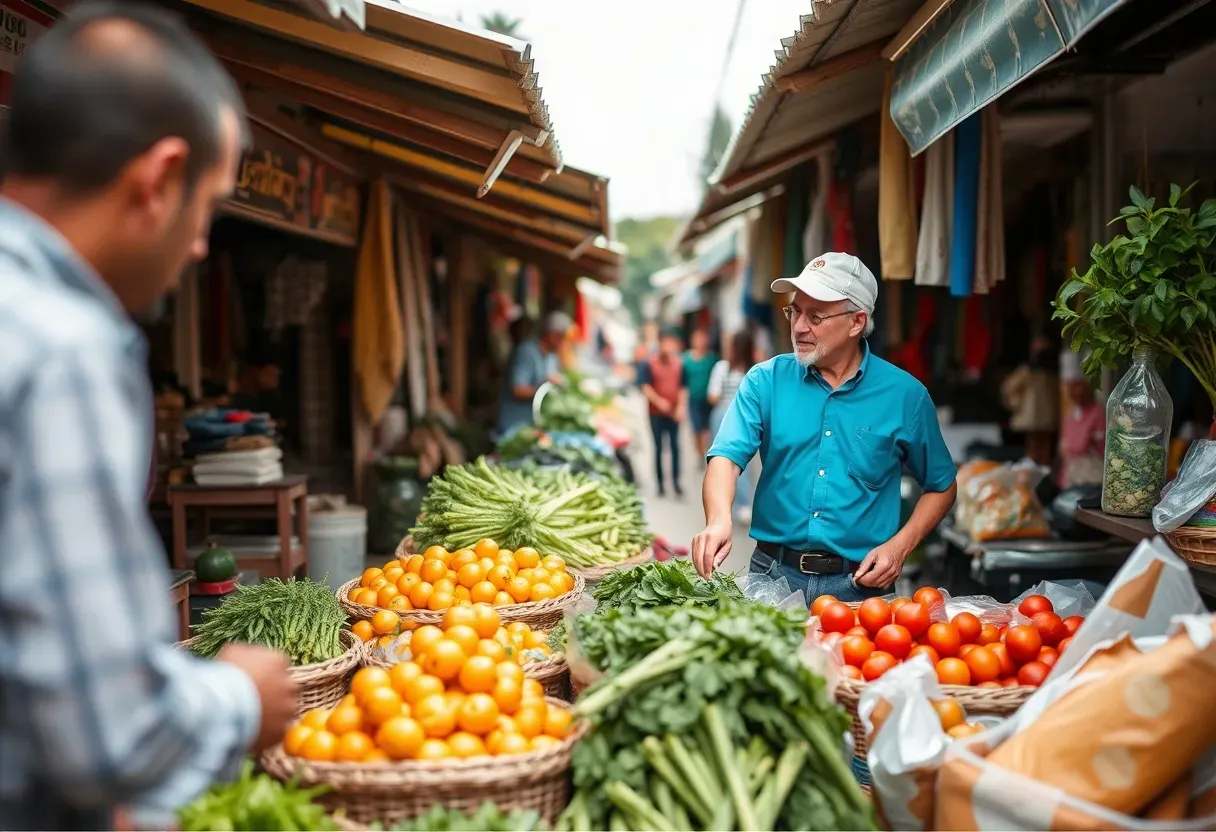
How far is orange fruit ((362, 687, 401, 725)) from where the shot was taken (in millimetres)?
Answer: 2424

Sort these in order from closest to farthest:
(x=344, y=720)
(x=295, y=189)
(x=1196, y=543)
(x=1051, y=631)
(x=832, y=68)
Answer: (x=344, y=720) → (x=1051, y=631) → (x=1196, y=543) → (x=832, y=68) → (x=295, y=189)

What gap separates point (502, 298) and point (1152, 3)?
15.1m

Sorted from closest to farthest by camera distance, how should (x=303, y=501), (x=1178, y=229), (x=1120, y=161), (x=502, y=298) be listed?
(x=1178, y=229) < (x=1120, y=161) < (x=303, y=501) < (x=502, y=298)

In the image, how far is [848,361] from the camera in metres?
3.98

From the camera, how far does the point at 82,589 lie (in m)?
1.25

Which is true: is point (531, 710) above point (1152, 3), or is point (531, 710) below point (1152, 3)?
below

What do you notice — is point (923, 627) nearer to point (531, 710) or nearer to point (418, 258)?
point (531, 710)

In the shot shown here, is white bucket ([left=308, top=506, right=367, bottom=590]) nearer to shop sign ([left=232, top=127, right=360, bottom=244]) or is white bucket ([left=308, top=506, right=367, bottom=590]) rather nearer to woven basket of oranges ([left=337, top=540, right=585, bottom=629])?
shop sign ([left=232, top=127, right=360, bottom=244])

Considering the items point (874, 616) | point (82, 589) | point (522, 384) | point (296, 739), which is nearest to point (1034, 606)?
point (874, 616)

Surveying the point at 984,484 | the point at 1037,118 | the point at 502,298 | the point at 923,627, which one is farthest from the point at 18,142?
the point at 502,298

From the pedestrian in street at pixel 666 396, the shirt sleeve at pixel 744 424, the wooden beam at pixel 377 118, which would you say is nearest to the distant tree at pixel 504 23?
the pedestrian in street at pixel 666 396

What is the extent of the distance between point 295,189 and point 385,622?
4.61 meters

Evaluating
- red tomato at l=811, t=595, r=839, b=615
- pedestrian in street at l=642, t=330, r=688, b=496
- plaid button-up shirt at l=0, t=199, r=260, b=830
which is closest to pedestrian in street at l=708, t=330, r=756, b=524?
pedestrian in street at l=642, t=330, r=688, b=496

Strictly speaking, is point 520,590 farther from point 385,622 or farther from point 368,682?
point 368,682
